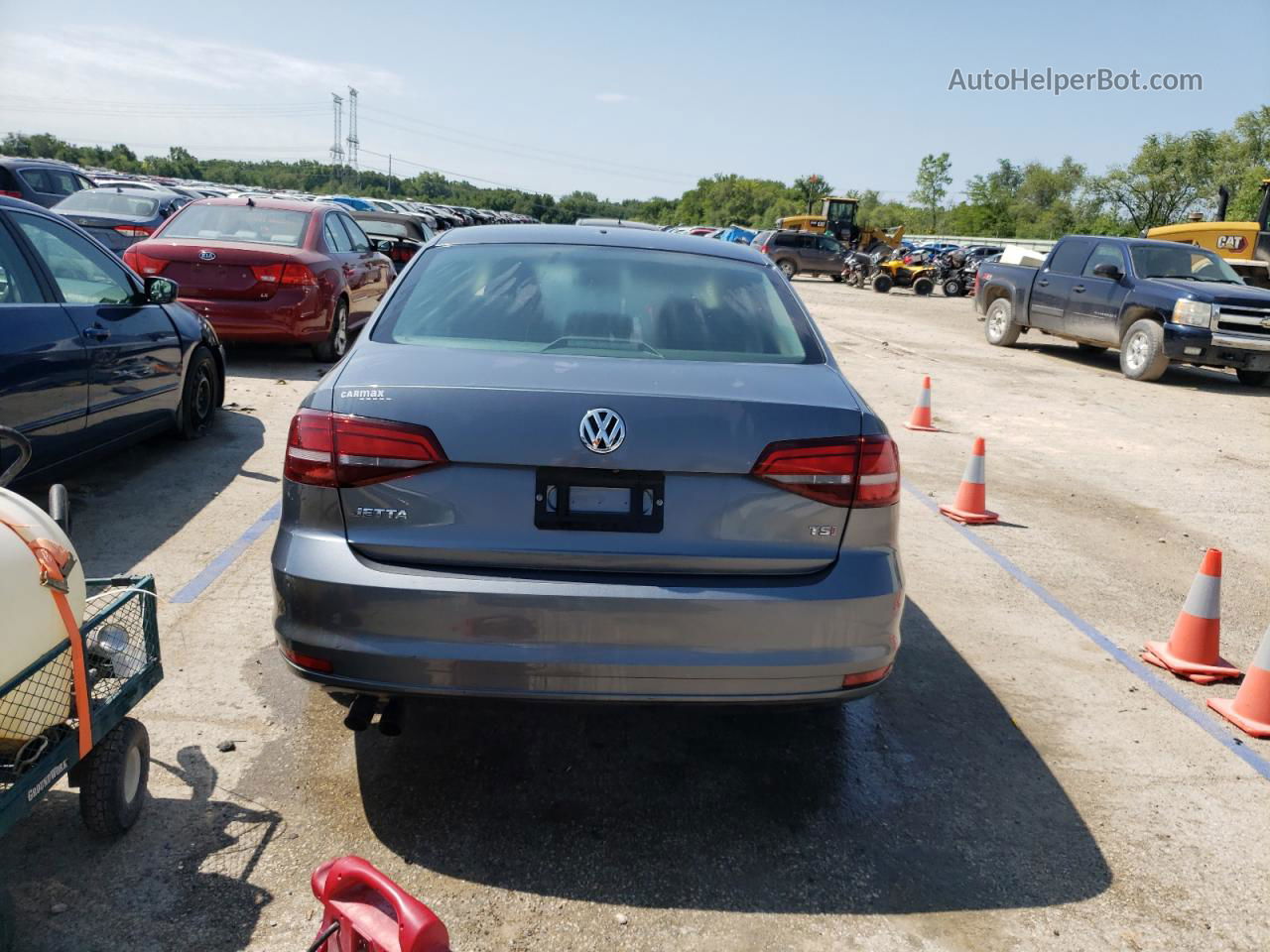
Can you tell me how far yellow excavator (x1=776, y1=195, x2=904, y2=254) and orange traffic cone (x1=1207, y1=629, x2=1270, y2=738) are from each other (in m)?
40.3

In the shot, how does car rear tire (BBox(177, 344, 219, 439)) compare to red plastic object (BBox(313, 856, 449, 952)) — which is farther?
car rear tire (BBox(177, 344, 219, 439))

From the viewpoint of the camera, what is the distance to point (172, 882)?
2766 mm

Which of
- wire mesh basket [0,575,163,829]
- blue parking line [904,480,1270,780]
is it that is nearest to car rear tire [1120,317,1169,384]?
blue parking line [904,480,1270,780]

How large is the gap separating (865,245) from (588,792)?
46.3 metres

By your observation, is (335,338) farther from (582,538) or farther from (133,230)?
(582,538)

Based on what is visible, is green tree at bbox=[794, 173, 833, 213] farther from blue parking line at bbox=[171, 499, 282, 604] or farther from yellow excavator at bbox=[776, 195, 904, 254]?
blue parking line at bbox=[171, 499, 282, 604]

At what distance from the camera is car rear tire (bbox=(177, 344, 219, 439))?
24.4 ft

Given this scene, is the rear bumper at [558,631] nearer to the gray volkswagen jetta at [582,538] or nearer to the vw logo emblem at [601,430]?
the gray volkswagen jetta at [582,538]

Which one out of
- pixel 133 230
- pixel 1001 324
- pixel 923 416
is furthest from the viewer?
pixel 1001 324

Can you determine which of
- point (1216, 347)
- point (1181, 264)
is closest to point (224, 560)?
point (1216, 347)

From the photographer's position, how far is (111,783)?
2.86 meters

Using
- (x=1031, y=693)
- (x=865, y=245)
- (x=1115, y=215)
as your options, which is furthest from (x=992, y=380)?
(x=1115, y=215)

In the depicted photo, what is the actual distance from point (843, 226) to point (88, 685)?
47558 mm

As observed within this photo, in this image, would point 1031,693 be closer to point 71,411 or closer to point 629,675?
point 629,675
